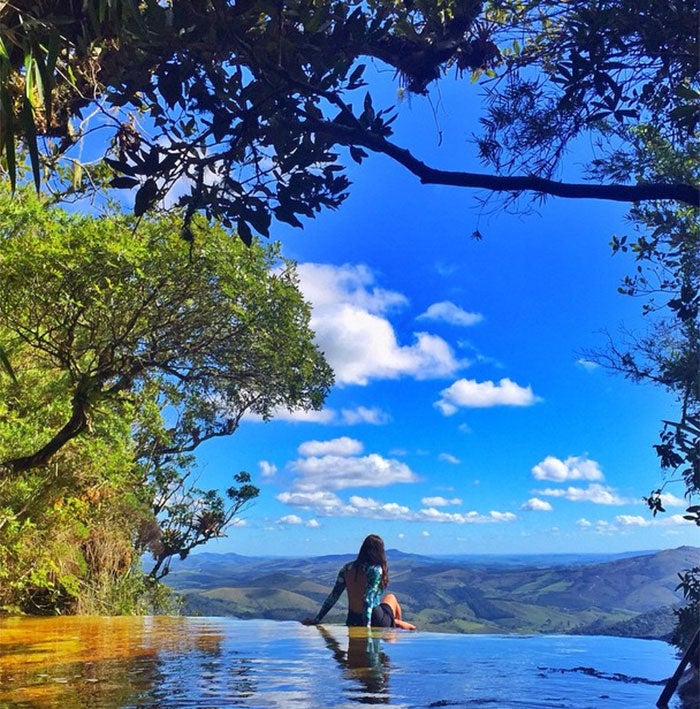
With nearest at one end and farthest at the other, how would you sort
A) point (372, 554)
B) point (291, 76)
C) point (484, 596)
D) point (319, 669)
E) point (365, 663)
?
point (291, 76) → point (319, 669) → point (365, 663) → point (372, 554) → point (484, 596)

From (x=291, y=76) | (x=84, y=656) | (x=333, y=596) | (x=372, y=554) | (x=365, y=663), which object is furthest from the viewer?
(x=333, y=596)

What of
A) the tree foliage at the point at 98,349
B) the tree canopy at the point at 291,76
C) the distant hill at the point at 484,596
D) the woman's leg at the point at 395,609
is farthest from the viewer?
the distant hill at the point at 484,596

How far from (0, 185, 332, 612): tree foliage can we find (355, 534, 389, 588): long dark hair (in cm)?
301

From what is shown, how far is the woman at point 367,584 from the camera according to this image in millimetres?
9133

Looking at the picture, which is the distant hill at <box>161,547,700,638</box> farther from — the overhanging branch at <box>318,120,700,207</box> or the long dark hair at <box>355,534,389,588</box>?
the overhanging branch at <box>318,120,700,207</box>

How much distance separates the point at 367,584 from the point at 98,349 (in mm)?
4934

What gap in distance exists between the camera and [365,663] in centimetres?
571

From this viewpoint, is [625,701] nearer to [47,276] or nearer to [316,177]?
[316,177]

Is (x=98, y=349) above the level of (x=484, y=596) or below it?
above

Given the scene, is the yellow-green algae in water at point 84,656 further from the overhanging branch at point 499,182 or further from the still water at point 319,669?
the overhanging branch at point 499,182

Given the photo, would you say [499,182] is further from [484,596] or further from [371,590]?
[484,596]

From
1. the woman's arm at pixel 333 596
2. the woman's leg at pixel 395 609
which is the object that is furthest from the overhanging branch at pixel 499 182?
the woman's leg at pixel 395 609

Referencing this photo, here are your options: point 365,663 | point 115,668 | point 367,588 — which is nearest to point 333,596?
point 367,588

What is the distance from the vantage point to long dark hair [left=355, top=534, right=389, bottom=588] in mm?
9133
